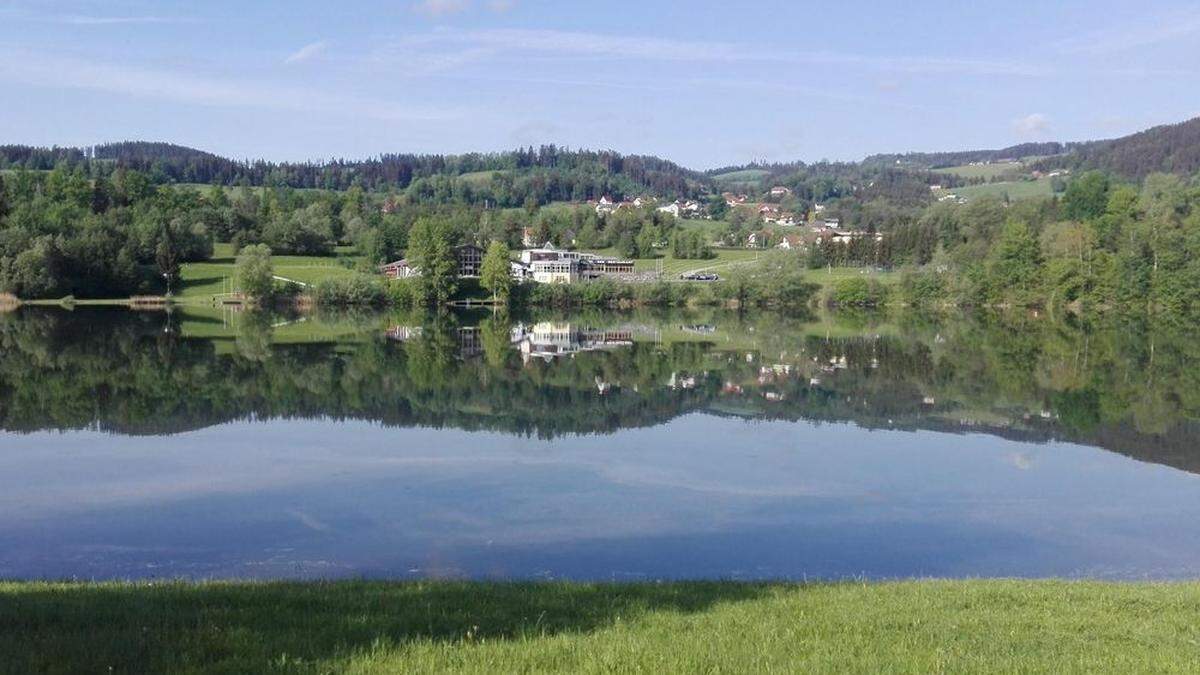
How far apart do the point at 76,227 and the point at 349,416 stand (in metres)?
71.4

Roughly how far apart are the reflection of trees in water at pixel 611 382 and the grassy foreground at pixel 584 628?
18.6 meters

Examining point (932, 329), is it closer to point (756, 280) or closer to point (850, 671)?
point (756, 280)

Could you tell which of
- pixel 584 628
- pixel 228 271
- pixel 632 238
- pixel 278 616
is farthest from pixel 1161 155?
pixel 278 616

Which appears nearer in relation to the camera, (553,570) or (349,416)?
(553,570)

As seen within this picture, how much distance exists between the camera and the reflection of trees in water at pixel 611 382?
31594 millimetres

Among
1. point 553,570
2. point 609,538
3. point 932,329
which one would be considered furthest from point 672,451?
point 932,329

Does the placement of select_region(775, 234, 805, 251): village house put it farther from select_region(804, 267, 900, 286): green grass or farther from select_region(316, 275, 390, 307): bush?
select_region(316, 275, 390, 307): bush

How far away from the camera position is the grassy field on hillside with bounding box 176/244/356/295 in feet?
314

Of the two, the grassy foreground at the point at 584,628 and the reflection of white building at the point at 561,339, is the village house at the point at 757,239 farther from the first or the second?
the grassy foreground at the point at 584,628

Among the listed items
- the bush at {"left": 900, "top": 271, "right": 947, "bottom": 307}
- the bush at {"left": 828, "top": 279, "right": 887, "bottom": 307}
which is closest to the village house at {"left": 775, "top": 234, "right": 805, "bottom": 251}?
the bush at {"left": 828, "top": 279, "right": 887, "bottom": 307}

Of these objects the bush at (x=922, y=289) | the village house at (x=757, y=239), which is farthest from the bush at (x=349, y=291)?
the village house at (x=757, y=239)

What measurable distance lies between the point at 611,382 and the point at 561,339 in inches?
879

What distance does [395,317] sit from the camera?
8225 centimetres

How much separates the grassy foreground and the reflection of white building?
38089 millimetres
